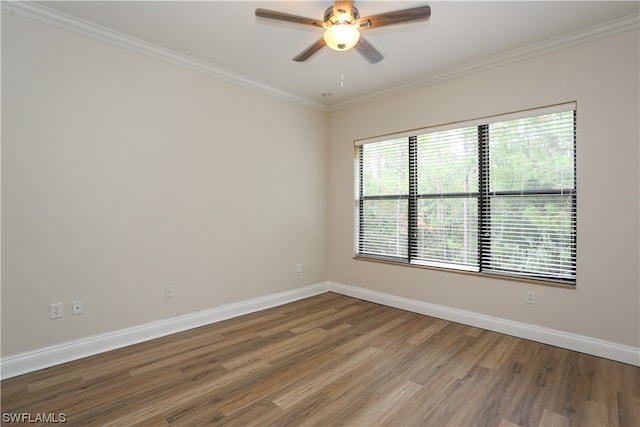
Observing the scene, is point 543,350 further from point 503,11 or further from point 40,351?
point 40,351

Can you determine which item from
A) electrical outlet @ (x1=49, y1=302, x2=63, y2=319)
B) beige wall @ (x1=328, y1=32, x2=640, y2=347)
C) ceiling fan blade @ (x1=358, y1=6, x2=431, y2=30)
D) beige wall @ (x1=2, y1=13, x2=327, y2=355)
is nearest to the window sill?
beige wall @ (x1=328, y1=32, x2=640, y2=347)

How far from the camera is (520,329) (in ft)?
10.4

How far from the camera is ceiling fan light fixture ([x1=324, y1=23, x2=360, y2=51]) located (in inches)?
85.8

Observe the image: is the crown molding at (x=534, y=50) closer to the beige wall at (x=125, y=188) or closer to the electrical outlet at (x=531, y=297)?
the beige wall at (x=125, y=188)

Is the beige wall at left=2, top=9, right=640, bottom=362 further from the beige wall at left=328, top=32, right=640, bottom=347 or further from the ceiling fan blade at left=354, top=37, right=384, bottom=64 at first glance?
the ceiling fan blade at left=354, top=37, right=384, bottom=64

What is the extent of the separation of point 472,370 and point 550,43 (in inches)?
117

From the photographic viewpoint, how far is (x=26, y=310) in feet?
8.21

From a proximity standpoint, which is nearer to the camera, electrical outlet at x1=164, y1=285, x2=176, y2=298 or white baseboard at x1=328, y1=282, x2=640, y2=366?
white baseboard at x1=328, y1=282, x2=640, y2=366

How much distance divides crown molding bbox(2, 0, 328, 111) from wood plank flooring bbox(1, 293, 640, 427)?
2.76 metres

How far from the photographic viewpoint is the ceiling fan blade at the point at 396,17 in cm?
202

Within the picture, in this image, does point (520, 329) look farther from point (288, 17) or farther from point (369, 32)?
point (288, 17)

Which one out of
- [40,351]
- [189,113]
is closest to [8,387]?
[40,351]

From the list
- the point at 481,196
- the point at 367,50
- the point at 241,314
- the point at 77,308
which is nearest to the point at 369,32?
the point at 367,50

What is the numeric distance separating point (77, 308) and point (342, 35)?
3.03 metres
